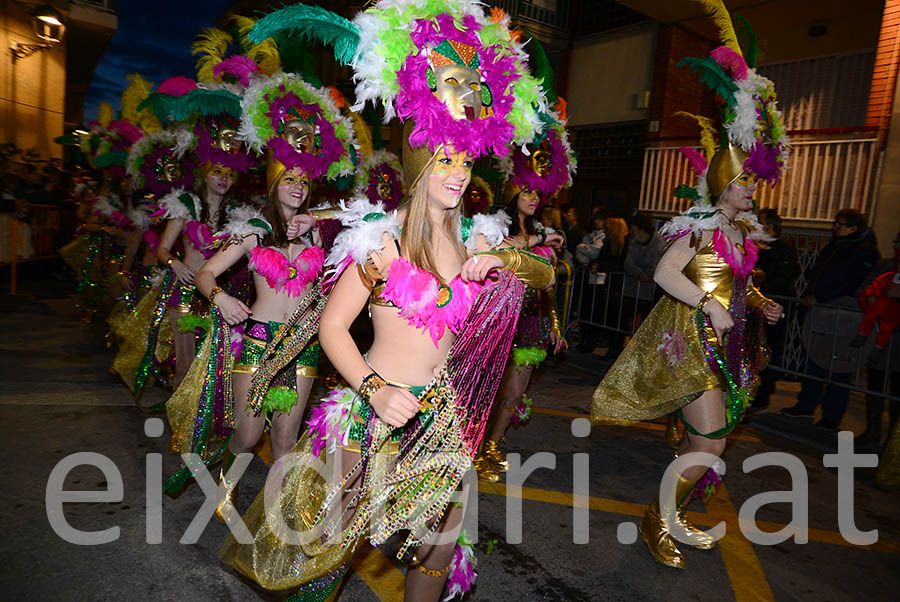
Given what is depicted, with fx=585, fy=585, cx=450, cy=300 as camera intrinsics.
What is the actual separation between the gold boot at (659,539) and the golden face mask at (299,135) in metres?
2.97

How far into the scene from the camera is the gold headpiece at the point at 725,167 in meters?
3.54

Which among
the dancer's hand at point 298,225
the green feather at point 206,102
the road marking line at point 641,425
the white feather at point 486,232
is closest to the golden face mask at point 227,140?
the green feather at point 206,102

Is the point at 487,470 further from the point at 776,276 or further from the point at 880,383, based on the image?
the point at 776,276

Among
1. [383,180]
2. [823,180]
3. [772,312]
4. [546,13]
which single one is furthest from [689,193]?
[546,13]

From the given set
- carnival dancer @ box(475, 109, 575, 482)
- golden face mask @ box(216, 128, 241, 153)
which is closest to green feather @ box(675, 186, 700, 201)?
carnival dancer @ box(475, 109, 575, 482)

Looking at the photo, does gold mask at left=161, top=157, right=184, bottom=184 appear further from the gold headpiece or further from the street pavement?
the gold headpiece

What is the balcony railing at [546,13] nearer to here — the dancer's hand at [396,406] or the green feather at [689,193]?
the green feather at [689,193]

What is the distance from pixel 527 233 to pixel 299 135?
1.85 m

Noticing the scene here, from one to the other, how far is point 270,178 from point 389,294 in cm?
174

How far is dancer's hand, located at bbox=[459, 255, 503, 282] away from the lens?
2.04 metres

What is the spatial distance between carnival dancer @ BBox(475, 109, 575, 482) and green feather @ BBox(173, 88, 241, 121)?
6.46 feet

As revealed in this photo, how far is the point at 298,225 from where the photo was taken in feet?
11.1

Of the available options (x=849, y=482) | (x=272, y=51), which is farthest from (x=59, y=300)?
(x=849, y=482)

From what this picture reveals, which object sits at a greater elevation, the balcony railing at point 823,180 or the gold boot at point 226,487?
the balcony railing at point 823,180
